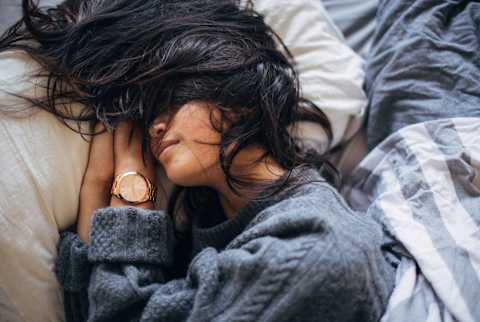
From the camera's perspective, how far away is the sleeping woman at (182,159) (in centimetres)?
68

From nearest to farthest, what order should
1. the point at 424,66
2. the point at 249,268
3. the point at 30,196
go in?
the point at 249,268 < the point at 30,196 < the point at 424,66

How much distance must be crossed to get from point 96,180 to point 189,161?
0.20 m

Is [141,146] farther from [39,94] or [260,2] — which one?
[260,2]

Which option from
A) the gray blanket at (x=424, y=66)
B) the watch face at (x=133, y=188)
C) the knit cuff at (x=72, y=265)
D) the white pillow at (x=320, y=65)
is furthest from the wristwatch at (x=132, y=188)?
the gray blanket at (x=424, y=66)

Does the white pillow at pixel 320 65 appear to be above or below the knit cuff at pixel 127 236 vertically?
above

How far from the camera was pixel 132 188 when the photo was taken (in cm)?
81

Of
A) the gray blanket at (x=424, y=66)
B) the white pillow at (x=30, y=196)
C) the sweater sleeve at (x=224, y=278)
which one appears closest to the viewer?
the sweater sleeve at (x=224, y=278)

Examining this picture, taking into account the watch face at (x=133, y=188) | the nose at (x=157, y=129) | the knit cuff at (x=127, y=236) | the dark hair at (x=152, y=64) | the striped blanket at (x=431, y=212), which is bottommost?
the striped blanket at (x=431, y=212)

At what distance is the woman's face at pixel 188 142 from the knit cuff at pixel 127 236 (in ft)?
0.29

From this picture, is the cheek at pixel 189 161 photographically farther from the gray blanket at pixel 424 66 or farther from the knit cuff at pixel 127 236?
the gray blanket at pixel 424 66

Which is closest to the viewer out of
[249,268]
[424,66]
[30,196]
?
[249,268]

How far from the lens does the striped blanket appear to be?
0.71 metres

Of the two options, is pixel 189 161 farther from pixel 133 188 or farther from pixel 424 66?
pixel 424 66

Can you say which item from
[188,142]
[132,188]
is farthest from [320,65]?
[132,188]
